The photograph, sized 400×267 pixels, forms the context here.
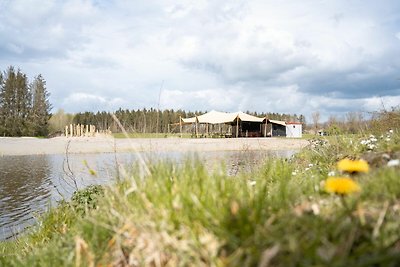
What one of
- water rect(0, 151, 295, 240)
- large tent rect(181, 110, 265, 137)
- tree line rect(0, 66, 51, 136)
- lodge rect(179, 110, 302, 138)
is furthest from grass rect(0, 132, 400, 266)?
tree line rect(0, 66, 51, 136)

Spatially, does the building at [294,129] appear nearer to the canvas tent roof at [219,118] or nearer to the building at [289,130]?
the building at [289,130]

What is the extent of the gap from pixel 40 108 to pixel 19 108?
3.59 metres

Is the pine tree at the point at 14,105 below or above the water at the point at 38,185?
above

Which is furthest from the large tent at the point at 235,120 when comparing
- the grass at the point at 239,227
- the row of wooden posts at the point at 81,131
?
the grass at the point at 239,227

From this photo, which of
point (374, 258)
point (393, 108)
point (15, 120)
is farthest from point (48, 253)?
point (15, 120)

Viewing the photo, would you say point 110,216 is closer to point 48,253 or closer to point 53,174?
point 48,253

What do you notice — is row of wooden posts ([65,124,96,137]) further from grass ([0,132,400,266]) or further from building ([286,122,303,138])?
grass ([0,132,400,266])

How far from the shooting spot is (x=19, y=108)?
2212 inches

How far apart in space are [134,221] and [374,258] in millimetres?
1178

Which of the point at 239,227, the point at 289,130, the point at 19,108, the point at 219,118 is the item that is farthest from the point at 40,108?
the point at 239,227

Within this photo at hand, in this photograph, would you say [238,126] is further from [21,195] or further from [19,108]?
[21,195]

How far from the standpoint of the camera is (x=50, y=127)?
200 feet

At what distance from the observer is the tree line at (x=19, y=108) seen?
5441cm

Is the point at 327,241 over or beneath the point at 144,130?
beneath
